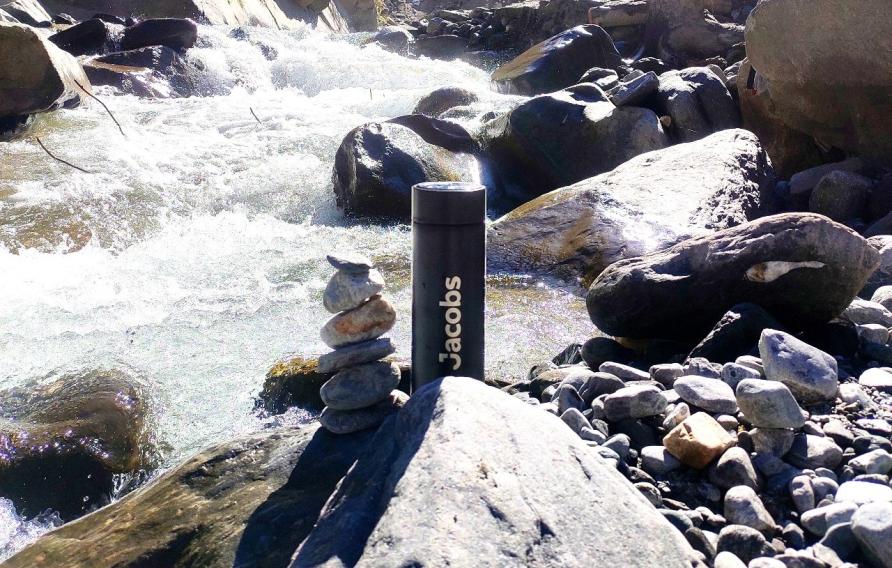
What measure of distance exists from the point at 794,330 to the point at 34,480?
3585mm

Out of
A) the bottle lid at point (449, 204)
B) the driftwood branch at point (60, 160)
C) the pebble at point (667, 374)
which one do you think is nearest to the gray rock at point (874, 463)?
the pebble at point (667, 374)

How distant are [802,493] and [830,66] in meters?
5.29

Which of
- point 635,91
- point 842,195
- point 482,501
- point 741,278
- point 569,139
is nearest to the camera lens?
point 482,501

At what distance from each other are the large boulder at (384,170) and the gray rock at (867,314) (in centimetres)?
459

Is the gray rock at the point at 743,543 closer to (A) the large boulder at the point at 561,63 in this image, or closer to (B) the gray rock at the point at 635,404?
(B) the gray rock at the point at 635,404

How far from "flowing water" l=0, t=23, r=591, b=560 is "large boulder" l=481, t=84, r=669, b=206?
182 centimetres

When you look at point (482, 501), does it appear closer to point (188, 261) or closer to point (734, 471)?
point (734, 471)

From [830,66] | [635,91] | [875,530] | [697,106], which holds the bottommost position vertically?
Result: [875,530]

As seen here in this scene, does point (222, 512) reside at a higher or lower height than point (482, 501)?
lower

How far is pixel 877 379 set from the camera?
11.4 feet

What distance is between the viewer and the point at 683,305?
4.19 metres

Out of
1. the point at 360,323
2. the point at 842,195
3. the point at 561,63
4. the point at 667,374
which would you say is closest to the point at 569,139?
the point at 842,195

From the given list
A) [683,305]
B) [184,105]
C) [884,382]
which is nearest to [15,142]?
[184,105]

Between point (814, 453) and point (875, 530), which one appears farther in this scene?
point (814, 453)
